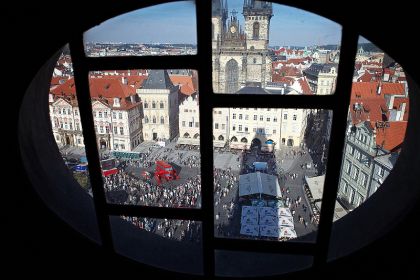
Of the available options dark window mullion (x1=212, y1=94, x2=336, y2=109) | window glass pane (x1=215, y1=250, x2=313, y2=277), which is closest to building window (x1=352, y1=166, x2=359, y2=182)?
window glass pane (x1=215, y1=250, x2=313, y2=277)

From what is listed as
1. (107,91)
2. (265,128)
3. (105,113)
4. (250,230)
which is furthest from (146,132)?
(250,230)

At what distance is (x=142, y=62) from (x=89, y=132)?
11.5 inches

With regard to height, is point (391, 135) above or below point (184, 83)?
below

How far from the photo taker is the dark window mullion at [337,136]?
32.2 inches

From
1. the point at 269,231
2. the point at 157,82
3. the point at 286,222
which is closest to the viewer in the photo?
the point at 269,231

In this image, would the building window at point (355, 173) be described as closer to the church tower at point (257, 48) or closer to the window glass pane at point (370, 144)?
the window glass pane at point (370, 144)

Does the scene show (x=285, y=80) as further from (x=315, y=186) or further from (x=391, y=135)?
(x=391, y=135)

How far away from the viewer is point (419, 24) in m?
0.75

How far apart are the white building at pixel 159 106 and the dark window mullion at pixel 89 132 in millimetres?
16912

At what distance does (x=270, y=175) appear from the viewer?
13.0m

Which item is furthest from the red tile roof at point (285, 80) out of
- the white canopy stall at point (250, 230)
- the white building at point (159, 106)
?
the white canopy stall at point (250, 230)

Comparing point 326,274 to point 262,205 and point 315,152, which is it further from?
point 315,152

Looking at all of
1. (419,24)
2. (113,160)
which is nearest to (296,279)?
(419,24)

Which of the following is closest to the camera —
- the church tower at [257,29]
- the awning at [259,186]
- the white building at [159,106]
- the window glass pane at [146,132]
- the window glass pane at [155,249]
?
the window glass pane at [155,249]
